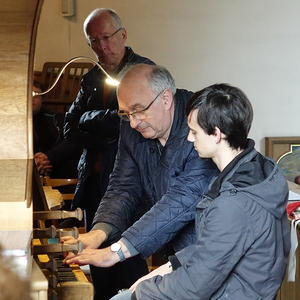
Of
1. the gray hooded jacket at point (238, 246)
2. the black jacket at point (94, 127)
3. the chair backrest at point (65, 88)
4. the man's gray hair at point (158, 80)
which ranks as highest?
the man's gray hair at point (158, 80)

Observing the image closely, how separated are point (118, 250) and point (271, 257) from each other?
2.19 ft

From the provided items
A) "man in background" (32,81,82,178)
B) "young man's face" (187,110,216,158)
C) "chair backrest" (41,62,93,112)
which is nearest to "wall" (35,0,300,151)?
"chair backrest" (41,62,93,112)

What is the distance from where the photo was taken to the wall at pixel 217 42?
819cm

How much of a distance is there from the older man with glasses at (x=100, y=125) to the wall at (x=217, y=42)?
10.3ft

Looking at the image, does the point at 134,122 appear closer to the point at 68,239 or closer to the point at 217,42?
the point at 68,239

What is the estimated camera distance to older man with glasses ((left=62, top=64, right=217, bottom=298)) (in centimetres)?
303

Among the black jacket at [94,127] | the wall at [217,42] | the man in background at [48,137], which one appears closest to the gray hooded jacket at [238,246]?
the black jacket at [94,127]

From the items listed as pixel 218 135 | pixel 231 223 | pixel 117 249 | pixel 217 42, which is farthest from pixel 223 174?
pixel 217 42

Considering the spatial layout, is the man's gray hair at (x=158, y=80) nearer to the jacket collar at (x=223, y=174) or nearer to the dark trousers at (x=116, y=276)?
the jacket collar at (x=223, y=174)

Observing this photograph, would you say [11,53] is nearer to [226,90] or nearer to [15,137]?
[15,137]

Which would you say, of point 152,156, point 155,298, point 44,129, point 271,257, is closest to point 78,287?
point 155,298

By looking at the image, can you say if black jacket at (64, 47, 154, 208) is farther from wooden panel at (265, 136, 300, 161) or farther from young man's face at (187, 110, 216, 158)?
wooden panel at (265, 136, 300, 161)

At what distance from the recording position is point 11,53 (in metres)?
2.71

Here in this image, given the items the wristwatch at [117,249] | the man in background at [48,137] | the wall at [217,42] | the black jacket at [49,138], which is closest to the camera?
the wristwatch at [117,249]
